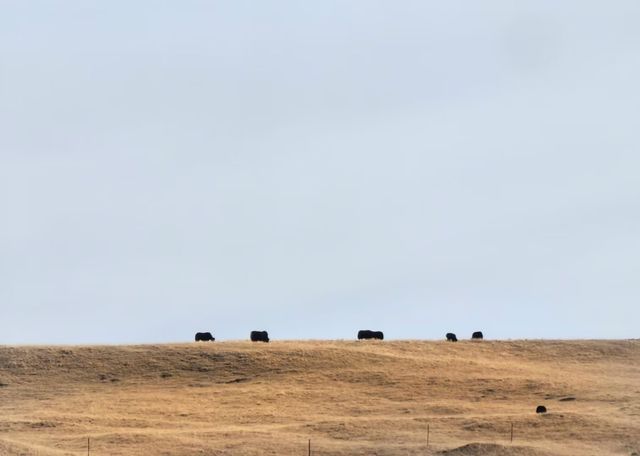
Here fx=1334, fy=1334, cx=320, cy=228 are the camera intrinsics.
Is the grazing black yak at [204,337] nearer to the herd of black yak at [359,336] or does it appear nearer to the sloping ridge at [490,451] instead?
the herd of black yak at [359,336]

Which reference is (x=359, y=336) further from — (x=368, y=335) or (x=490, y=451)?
(x=490, y=451)

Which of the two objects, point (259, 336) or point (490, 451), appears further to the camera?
point (259, 336)

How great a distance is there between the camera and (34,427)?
5628 centimetres

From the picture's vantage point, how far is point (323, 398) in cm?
6284

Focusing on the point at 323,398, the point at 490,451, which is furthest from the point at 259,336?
the point at 490,451

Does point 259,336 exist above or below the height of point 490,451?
above

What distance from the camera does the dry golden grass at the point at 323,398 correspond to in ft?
168

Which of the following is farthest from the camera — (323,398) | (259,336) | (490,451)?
(259,336)

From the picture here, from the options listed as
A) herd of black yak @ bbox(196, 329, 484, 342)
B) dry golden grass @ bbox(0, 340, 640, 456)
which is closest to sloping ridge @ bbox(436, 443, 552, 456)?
dry golden grass @ bbox(0, 340, 640, 456)

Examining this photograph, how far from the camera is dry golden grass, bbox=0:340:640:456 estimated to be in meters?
51.2

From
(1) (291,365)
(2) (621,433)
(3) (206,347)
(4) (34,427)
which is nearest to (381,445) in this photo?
(2) (621,433)

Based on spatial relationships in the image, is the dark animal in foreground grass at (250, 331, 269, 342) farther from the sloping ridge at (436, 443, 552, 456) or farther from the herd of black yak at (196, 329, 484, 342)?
the sloping ridge at (436, 443, 552, 456)

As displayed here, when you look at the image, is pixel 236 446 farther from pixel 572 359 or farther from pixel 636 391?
pixel 572 359

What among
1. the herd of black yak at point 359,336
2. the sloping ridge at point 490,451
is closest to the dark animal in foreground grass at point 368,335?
the herd of black yak at point 359,336
